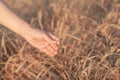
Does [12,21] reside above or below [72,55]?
above

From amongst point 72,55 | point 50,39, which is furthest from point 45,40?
point 72,55

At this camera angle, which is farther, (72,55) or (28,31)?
(72,55)

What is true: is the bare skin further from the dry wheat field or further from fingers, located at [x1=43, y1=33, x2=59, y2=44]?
the dry wheat field

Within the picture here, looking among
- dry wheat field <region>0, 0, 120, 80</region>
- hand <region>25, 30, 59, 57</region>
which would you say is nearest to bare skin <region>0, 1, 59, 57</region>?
hand <region>25, 30, 59, 57</region>

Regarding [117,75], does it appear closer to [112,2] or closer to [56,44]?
[56,44]

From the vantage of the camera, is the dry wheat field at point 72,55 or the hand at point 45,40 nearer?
the hand at point 45,40

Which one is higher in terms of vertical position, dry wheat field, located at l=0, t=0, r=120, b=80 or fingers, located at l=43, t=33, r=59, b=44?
fingers, located at l=43, t=33, r=59, b=44

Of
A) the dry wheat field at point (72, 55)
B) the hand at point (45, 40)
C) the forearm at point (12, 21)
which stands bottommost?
the dry wheat field at point (72, 55)

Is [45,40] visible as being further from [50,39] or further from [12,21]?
[12,21]

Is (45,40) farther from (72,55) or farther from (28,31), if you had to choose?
(72,55)

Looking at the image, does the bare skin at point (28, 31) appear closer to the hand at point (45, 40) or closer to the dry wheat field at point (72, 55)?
the hand at point (45, 40)

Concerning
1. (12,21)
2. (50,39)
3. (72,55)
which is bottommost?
(72,55)

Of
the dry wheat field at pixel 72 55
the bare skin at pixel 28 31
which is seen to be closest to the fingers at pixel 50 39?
the bare skin at pixel 28 31

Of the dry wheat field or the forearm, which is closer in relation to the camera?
the forearm
